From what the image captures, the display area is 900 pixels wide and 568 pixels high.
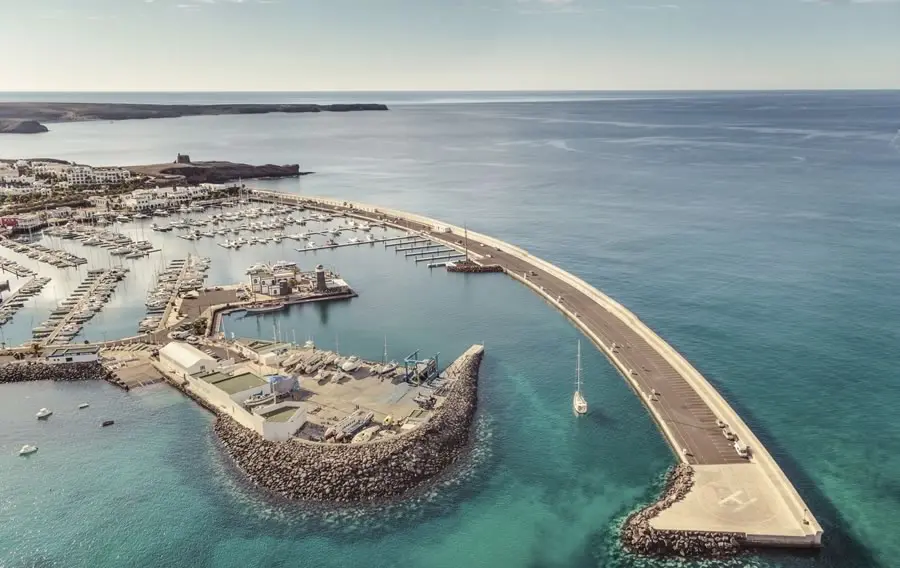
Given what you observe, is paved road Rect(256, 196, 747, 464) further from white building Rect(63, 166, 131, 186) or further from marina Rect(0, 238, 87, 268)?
white building Rect(63, 166, 131, 186)

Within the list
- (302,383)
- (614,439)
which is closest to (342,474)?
(302,383)

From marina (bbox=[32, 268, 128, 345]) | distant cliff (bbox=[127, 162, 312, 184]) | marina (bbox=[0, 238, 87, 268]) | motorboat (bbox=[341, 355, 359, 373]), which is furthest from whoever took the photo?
distant cliff (bbox=[127, 162, 312, 184])

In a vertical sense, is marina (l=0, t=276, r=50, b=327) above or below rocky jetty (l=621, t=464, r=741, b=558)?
above

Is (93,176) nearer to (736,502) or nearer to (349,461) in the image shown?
(349,461)

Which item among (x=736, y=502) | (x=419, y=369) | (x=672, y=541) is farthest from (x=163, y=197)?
(x=736, y=502)

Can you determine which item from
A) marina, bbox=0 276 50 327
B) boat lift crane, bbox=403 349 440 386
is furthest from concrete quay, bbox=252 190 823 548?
marina, bbox=0 276 50 327

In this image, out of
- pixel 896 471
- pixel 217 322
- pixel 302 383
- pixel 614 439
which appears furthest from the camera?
pixel 217 322

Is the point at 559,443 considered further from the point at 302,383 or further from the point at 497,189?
the point at 497,189
